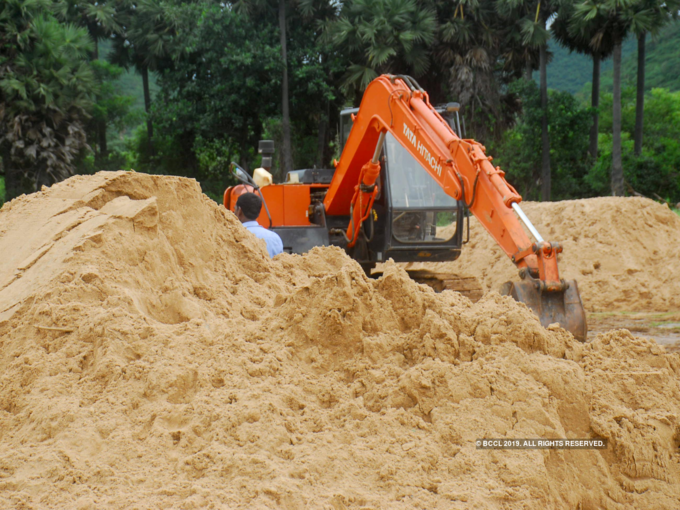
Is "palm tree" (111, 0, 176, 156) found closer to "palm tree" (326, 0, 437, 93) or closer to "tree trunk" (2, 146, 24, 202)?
"tree trunk" (2, 146, 24, 202)

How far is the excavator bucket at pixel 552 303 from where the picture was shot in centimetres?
448

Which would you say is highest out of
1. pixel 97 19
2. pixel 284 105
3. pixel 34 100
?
pixel 97 19

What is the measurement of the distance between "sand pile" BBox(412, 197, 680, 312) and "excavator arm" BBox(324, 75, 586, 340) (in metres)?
3.64

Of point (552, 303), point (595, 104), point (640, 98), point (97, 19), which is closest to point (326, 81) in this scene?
point (595, 104)

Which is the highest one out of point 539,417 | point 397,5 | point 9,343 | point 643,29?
point 397,5

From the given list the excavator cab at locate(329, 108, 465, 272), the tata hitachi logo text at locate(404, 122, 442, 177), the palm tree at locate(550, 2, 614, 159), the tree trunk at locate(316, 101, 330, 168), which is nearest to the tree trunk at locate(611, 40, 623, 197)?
the palm tree at locate(550, 2, 614, 159)

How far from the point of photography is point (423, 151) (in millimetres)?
5809

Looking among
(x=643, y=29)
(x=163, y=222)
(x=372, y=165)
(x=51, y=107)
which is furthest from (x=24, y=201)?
(x=643, y=29)

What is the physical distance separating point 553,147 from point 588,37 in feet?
12.6

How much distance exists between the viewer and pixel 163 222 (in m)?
4.15

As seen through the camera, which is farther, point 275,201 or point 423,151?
point 275,201

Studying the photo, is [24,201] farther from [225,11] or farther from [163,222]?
[225,11]

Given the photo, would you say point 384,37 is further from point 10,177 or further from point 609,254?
point 609,254

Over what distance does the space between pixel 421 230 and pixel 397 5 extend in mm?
16300
